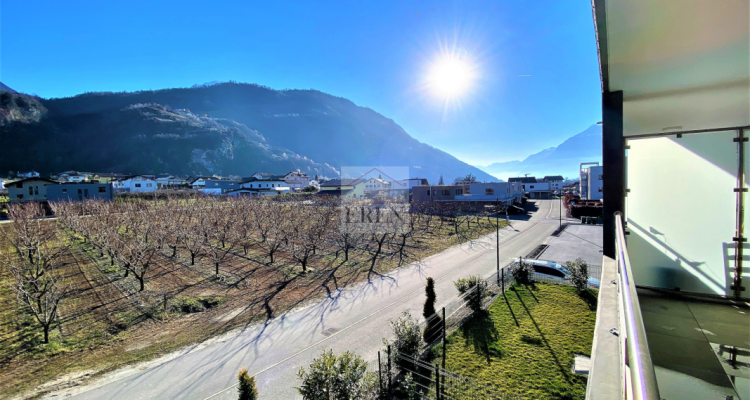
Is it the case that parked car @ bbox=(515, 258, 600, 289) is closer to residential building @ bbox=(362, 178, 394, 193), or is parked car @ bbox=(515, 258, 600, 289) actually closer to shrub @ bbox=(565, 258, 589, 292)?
shrub @ bbox=(565, 258, 589, 292)

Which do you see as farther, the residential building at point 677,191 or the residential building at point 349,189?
the residential building at point 349,189

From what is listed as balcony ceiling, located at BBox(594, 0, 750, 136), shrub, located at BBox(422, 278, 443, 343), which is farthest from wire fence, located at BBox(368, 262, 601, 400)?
balcony ceiling, located at BBox(594, 0, 750, 136)

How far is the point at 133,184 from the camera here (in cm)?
4397

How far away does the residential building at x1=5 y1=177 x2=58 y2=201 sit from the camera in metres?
28.7

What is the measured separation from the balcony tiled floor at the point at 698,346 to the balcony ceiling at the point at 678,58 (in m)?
Answer: 2.39

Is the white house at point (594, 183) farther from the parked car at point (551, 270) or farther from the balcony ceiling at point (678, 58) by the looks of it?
the balcony ceiling at point (678, 58)

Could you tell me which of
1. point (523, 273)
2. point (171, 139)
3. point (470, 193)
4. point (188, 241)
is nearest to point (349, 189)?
point (470, 193)

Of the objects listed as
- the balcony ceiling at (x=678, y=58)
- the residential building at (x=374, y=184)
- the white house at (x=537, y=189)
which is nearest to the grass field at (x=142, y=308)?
the balcony ceiling at (x=678, y=58)

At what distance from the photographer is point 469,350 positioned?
609 centimetres

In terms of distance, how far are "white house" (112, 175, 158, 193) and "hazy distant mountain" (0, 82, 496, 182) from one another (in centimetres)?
3187

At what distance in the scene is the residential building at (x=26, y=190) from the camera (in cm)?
2872

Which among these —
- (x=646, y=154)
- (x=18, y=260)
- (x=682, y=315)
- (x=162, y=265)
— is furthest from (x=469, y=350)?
(x=18, y=260)

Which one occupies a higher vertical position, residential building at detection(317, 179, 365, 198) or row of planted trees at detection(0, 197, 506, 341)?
residential building at detection(317, 179, 365, 198)

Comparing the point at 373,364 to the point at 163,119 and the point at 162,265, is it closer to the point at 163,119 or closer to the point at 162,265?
the point at 162,265
